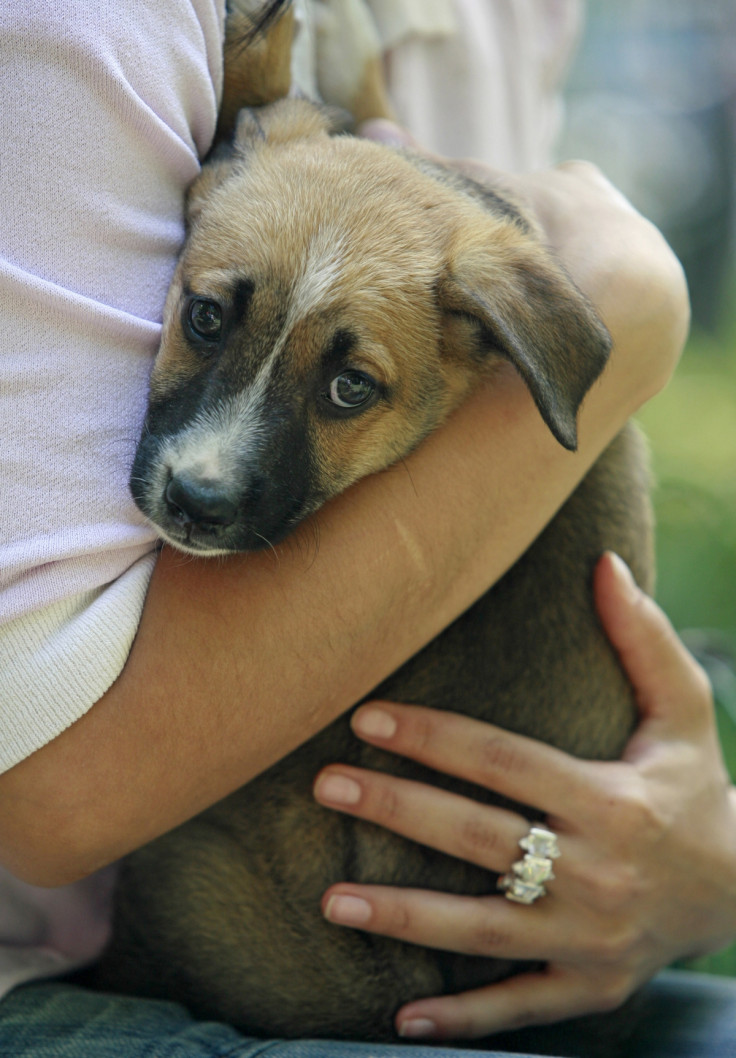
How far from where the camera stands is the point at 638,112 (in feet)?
36.4

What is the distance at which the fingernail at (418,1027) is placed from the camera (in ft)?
6.28

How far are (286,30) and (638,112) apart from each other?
34.0ft

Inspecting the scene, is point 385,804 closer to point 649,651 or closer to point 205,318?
point 649,651

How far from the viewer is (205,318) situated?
70.3 inches

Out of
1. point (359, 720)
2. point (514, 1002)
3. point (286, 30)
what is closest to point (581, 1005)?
point (514, 1002)

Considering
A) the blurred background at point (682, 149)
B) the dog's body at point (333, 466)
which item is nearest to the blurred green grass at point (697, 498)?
the blurred background at point (682, 149)

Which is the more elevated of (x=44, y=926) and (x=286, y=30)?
(x=286, y=30)

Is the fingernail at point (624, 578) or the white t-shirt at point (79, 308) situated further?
the fingernail at point (624, 578)

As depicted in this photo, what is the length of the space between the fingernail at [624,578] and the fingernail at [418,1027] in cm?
99

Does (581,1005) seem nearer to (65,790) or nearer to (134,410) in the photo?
(65,790)

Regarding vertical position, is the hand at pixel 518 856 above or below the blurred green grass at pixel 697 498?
above

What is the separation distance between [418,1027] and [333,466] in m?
1.16

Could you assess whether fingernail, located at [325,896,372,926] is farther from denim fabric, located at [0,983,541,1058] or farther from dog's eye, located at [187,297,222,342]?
dog's eye, located at [187,297,222,342]

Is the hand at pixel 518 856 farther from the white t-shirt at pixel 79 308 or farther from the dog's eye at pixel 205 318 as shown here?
the dog's eye at pixel 205 318
